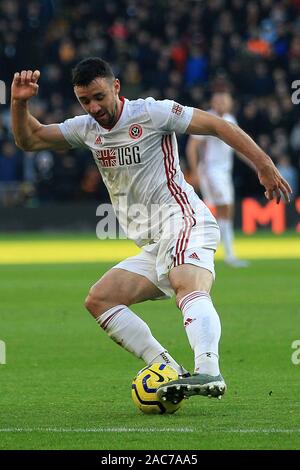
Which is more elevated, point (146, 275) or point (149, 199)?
point (149, 199)

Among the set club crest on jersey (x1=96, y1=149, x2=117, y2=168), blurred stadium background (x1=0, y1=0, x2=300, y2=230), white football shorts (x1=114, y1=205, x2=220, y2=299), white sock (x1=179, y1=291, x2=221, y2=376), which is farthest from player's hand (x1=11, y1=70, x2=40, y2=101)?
blurred stadium background (x1=0, y1=0, x2=300, y2=230)

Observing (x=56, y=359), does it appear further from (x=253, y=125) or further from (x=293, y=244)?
(x=253, y=125)

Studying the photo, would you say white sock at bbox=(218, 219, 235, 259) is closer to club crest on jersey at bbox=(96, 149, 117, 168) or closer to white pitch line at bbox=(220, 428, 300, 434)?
club crest on jersey at bbox=(96, 149, 117, 168)

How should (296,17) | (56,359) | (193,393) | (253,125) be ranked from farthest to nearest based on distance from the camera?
(296,17)
(253,125)
(56,359)
(193,393)

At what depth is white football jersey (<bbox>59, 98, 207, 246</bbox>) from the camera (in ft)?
24.7

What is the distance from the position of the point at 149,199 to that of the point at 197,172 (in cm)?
1067

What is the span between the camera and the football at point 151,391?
282 inches

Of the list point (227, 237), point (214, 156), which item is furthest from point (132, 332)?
point (214, 156)

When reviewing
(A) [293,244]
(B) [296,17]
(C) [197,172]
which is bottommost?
(A) [293,244]

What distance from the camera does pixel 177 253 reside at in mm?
7309

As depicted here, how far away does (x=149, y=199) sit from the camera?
299 inches

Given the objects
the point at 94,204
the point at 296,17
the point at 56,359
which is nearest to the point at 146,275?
the point at 56,359

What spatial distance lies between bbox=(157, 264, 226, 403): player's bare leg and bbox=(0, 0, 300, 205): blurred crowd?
18.1 meters

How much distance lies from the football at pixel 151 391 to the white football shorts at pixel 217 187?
35.2ft
